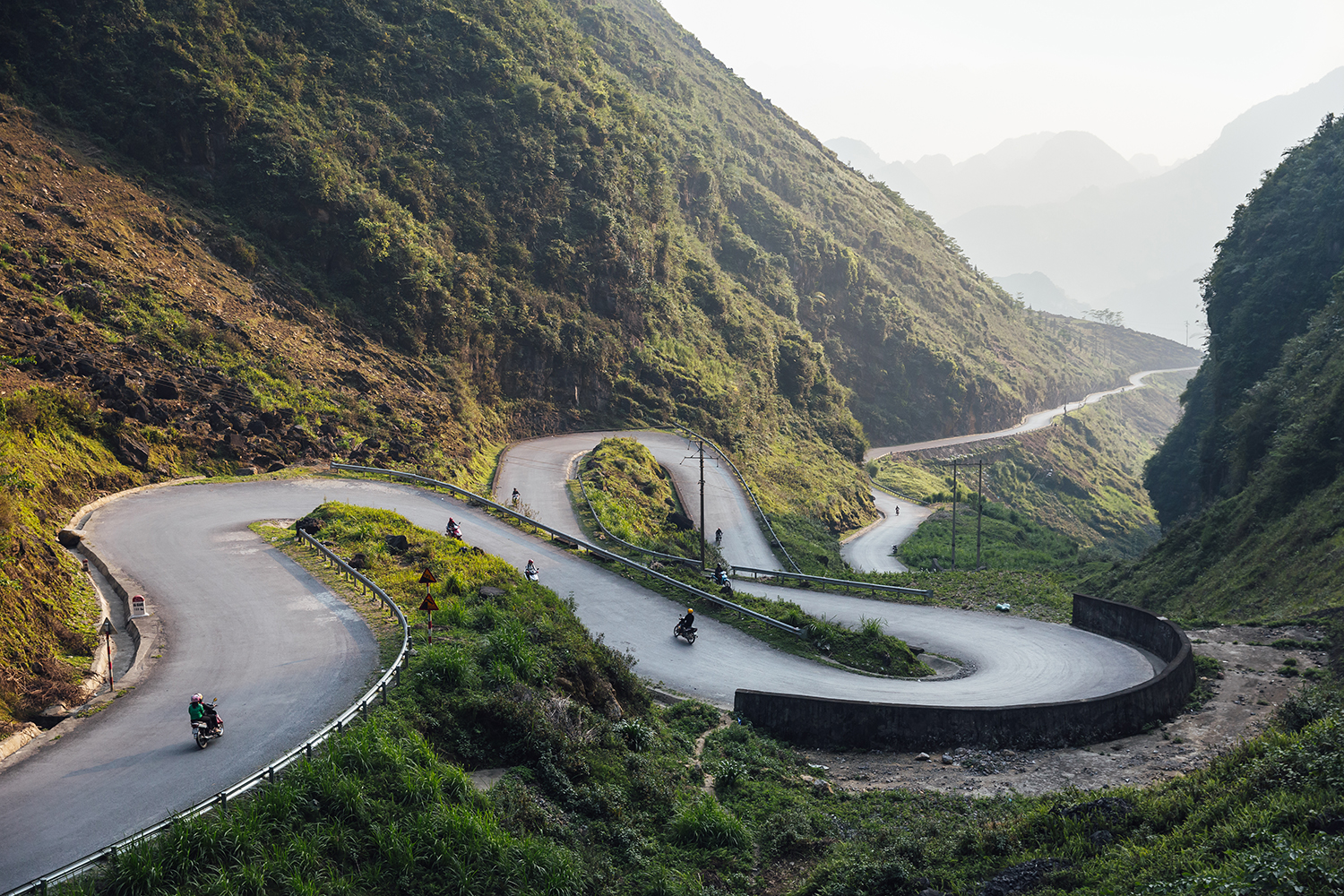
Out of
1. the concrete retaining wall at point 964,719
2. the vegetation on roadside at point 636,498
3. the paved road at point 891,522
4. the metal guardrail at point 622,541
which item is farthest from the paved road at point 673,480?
the concrete retaining wall at point 964,719

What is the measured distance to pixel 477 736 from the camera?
45.1 feet

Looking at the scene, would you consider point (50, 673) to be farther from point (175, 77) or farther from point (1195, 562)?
point (175, 77)

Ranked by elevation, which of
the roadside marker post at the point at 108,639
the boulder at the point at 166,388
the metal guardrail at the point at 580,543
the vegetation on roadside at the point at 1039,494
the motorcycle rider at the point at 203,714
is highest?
the vegetation on roadside at the point at 1039,494

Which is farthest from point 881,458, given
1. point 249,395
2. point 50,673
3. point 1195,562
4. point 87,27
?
point 50,673

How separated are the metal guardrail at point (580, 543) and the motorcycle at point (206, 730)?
16.3m

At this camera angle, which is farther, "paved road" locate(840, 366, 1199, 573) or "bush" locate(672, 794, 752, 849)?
"paved road" locate(840, 366, 1199, 573)

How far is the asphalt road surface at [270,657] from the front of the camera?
459 inches

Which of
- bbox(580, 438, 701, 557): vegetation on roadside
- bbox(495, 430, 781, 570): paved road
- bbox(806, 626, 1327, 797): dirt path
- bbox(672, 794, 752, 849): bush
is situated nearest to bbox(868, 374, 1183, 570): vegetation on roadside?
bbox(495, 430, 781, 570): paved road

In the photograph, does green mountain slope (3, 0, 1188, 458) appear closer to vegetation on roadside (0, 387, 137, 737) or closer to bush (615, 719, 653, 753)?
vegetation on roadside (0, 387, 137, 737)

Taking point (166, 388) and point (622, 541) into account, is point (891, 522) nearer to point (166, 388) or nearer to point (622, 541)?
point (622, 541)

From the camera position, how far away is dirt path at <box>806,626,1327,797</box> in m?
16.5

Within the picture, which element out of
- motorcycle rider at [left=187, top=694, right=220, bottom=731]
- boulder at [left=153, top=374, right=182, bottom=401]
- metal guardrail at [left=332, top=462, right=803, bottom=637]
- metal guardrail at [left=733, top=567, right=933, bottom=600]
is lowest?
motorcycle rider at [left=187, top=694, right=220, bottom=731]

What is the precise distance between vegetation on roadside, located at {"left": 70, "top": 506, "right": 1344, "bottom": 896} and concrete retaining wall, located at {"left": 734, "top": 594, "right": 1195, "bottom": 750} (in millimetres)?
1380

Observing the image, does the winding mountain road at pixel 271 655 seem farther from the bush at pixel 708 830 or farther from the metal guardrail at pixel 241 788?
the bush at pixel 708 830
